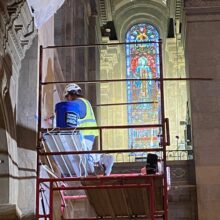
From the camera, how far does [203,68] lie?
16250mm

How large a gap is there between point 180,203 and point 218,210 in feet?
3.60

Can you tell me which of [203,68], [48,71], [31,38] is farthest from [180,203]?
[31,38]

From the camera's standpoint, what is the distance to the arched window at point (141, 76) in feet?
→ 90.4

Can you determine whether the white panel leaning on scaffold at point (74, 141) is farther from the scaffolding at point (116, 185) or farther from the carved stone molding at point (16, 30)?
the carved stone molding at point (16, 30)

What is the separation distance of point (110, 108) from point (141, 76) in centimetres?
224

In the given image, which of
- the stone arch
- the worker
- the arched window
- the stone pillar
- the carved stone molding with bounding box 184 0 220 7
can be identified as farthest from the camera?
the stone arch

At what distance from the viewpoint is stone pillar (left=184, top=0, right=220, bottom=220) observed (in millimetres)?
14961

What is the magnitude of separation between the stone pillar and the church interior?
0.02 meters

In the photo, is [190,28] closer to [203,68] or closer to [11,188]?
[203,68]

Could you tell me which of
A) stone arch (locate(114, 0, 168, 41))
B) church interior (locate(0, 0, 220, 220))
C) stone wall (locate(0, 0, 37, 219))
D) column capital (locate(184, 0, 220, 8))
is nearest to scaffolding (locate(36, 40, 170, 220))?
church interior (locate(0, 0, 220, 220))

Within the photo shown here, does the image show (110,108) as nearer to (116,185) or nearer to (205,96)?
(205,96)

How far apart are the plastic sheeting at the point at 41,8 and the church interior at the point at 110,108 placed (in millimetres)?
19

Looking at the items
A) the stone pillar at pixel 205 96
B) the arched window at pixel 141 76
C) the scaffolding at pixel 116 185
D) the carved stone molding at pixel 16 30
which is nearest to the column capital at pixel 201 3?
the stone pillar at pixel 205 96

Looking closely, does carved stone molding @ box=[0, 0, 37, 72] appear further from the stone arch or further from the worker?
the stone arch
